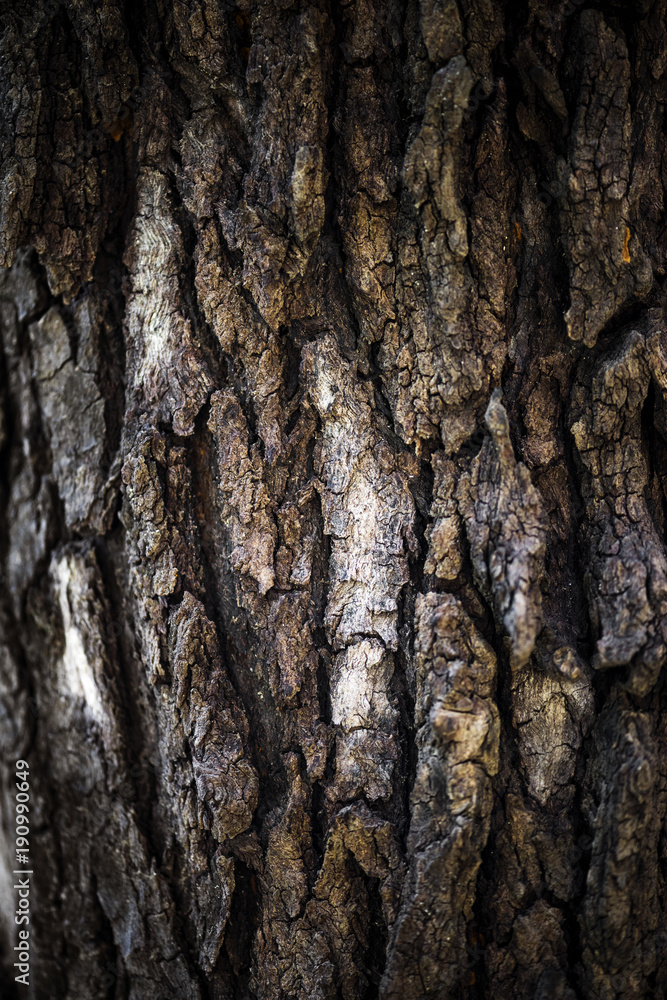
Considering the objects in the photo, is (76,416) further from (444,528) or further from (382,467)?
(444,528)

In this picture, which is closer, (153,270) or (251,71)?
(251,71)

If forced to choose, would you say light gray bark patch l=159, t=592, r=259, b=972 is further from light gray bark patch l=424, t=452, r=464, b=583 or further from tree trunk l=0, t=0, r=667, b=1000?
light gray bark patch l=424, t=452, r=464, b=583

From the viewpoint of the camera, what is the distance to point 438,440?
3.61 ft

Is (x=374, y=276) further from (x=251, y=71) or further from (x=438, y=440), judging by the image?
(x=251, y=71)

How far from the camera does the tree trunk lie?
105 cm

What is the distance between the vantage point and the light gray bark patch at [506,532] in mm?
1010

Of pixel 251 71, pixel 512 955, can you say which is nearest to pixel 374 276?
pixel 251 71

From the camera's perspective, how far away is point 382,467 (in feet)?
3.66

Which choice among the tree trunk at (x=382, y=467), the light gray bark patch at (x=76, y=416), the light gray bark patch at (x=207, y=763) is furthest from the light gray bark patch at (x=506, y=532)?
the light gray bark patch at (x=76, y=416)

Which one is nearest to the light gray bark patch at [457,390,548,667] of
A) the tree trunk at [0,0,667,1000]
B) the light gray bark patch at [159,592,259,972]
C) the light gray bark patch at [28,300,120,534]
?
the tree trunk at [0,0,667,1000]

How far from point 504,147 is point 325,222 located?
340mm

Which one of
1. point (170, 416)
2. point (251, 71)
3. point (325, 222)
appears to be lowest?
point (170, 416)

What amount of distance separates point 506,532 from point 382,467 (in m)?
0.25

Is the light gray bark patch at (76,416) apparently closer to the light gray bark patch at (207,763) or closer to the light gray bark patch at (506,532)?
the light gray bark patch at (207,763)
